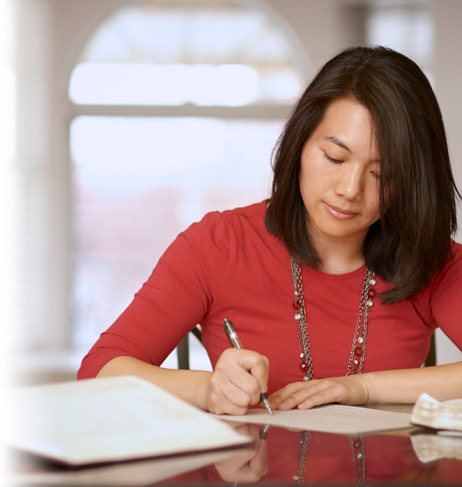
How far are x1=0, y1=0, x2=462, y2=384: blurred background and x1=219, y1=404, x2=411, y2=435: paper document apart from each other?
14.4 ft

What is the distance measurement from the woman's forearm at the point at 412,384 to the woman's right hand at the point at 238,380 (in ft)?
1.01

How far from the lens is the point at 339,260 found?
180 cm

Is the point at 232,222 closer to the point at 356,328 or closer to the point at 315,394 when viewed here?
the point at 356,328

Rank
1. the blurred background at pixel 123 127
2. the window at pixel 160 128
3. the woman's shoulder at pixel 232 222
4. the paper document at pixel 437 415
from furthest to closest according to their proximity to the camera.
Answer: the window at pixel 160 128 < the blurred background at pixel 123 127 < the woman's shoulder at pixel 232 222 < the paper document at pixel 437 415

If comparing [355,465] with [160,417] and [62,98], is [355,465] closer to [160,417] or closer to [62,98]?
[160,417]

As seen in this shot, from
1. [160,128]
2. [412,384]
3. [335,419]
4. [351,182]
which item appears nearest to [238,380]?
[335,419]

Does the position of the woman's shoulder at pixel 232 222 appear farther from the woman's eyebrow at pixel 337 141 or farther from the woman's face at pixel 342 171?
the woman's eyebrow at pixel 337 141

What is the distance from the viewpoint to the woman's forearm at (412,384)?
144 cm

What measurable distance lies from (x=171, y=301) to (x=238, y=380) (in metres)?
0.44

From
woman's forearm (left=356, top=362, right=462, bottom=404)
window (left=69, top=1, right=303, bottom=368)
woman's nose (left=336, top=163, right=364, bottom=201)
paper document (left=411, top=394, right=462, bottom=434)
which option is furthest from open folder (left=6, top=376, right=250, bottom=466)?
window (left=69, top=1, right=303, bottom=368)

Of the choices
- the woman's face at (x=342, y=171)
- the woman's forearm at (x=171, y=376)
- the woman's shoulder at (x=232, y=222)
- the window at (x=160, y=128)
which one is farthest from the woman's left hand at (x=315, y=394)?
the window at (x=160, y=128)

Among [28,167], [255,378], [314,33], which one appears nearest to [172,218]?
[28,167]

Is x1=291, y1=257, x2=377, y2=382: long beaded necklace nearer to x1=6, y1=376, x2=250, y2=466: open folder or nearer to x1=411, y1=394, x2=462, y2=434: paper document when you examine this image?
x1=411, y1=394, x2=462, y2=434: paper document

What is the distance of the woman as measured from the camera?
155cm
